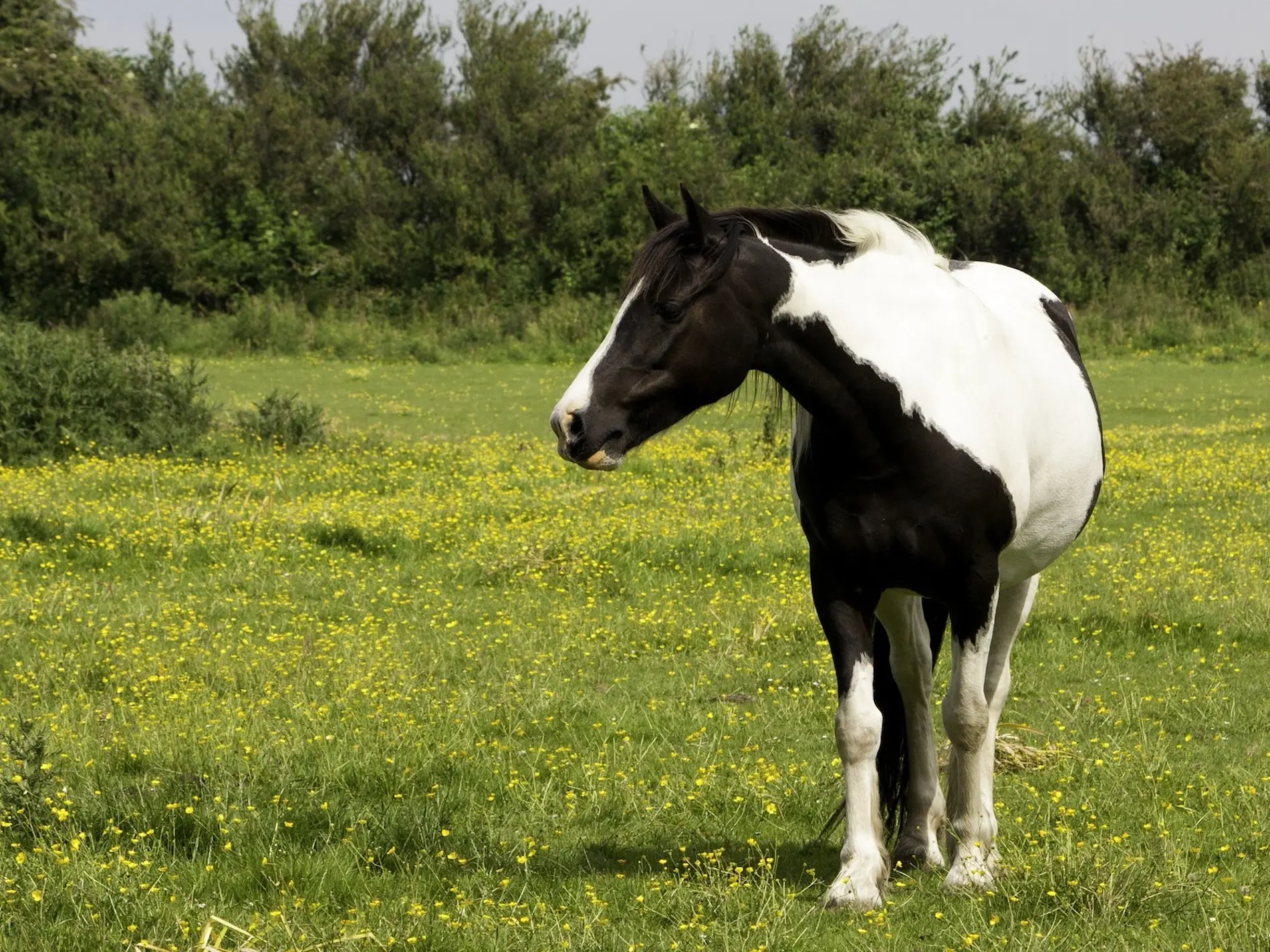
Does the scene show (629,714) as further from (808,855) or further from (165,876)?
(165,876)

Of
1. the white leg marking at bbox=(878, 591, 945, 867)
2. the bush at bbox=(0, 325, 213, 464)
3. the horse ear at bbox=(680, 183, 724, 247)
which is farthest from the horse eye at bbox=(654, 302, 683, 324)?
the bush at bbox=(0, 325, 213, 464)

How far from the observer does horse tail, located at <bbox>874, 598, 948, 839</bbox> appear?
16.3 feet

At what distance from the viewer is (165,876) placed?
4.41 metres

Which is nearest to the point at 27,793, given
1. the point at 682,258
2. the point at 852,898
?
the point at 852,898

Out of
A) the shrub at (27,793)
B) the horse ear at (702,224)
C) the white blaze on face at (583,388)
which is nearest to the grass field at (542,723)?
the shrub at (27,793)

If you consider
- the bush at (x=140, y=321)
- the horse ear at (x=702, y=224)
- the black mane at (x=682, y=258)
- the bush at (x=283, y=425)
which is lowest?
the bush at (x=283, y=425)

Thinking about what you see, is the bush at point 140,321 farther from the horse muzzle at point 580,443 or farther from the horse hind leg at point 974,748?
the horse muzzle at point 580,443

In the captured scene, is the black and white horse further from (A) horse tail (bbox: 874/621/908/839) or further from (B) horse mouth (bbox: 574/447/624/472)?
(A) horse tail (bbox: 874/621/908/839)

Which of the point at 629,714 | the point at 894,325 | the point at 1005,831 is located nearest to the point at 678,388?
the point at 894,325

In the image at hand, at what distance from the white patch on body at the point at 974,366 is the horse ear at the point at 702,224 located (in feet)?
0.92

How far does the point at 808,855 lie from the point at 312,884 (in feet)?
5.47

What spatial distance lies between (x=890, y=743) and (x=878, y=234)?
5.89 ft

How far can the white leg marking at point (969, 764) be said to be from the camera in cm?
448

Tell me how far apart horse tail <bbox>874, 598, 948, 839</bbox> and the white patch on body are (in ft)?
1.68
